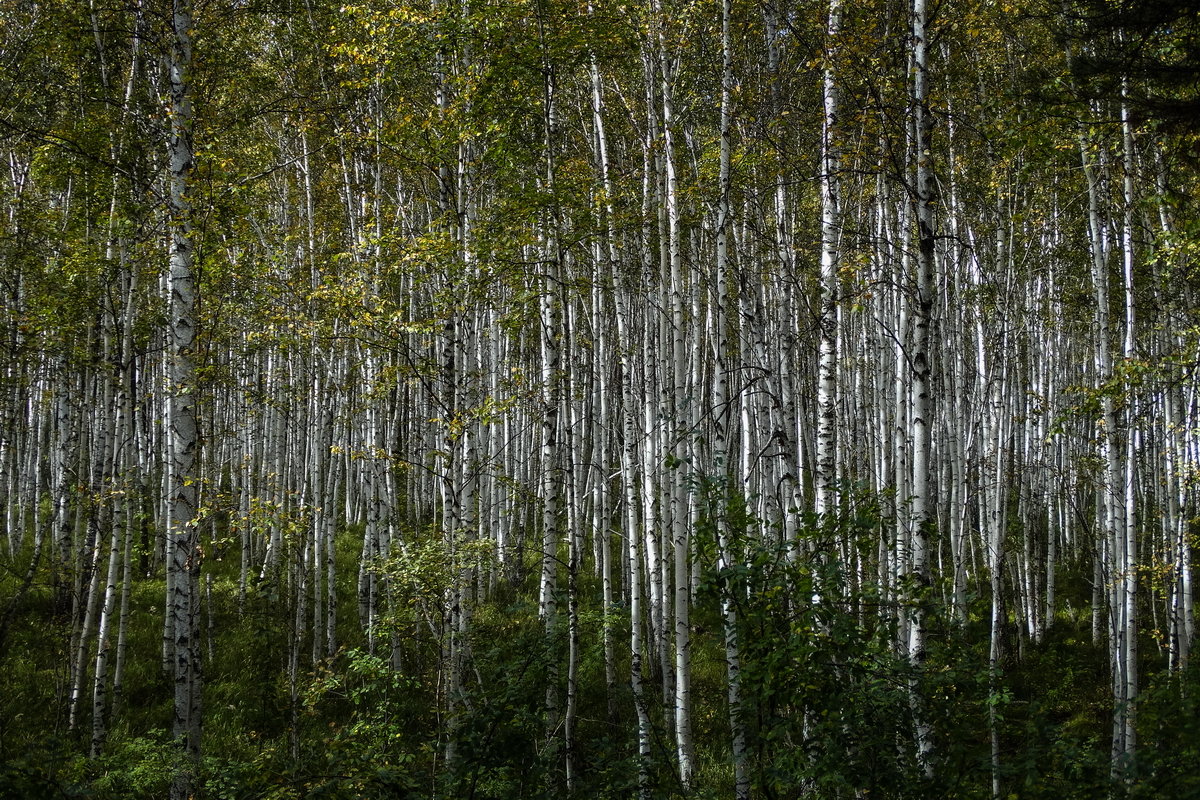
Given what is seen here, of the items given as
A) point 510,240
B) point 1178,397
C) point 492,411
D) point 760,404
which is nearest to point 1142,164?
point 1178,397

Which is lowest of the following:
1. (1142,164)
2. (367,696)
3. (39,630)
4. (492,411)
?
(367,696)

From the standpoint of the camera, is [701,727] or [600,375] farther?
[600,375]

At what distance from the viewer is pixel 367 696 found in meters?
10.1

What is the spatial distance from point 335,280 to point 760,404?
5838 millimetres

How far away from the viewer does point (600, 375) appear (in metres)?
13.0

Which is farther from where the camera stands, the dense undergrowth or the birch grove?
the birch grove

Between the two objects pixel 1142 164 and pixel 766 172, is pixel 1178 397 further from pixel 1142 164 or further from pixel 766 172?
pixel 766 172

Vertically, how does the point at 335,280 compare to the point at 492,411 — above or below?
above

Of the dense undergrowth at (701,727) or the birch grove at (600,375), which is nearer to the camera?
the dense undergrowth at (701,727)

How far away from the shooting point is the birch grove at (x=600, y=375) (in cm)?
454

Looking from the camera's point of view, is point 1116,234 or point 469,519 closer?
point 469,519

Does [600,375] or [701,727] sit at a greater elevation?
[600,375]

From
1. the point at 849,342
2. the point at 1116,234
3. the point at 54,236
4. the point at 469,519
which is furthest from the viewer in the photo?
the point at 849,342

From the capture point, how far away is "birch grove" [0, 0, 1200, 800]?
14.9ft
